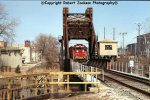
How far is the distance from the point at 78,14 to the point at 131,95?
35253mm

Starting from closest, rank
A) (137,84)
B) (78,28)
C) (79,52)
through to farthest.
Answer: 1. (137,84)
2. (79,52)
3. (78,28)

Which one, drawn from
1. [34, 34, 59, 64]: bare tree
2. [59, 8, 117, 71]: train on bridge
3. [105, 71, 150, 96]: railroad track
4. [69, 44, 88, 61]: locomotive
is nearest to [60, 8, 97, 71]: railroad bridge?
[59, 8, 117, 71]: train on bridge

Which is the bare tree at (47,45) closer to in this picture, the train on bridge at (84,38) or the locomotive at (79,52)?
the train on bridge at (84,38)

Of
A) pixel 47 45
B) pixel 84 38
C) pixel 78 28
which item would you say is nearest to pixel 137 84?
pixel 78 28

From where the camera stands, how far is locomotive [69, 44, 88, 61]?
50.6m

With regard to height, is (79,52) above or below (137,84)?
above

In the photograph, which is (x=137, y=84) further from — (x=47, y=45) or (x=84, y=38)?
Result: (x=47, y=45)

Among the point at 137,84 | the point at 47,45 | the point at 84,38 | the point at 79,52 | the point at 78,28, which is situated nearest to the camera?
the point at 137,84

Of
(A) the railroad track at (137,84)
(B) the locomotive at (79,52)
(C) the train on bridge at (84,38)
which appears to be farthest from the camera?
(C) the train on bridge at (84,38)

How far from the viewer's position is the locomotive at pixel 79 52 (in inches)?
1992

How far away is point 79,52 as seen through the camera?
50875 mm

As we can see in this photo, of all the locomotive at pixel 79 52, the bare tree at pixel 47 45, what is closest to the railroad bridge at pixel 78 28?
the locomotive at pixel 79 52

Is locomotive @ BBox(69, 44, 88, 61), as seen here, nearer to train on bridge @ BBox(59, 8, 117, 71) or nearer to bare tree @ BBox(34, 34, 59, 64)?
train on bridge @ BBox(59, 8, 117, 71)

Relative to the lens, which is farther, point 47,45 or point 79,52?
point 47,45
